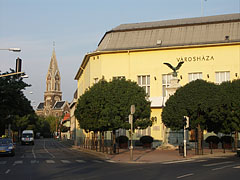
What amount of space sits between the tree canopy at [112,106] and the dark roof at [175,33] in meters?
17.9

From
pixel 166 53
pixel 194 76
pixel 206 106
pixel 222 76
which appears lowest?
pixel 206 106

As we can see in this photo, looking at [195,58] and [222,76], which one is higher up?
[195,58]

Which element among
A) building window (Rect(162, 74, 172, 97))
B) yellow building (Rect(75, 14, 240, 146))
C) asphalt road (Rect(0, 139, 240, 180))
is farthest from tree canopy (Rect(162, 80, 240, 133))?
building window (Rect(162, 74, 172, 97))

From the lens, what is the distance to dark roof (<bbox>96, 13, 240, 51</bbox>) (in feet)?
177

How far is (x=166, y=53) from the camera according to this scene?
55.7 metres

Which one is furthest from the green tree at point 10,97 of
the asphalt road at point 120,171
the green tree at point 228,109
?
the green tree at point 228,109

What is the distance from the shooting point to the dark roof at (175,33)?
5381 cm

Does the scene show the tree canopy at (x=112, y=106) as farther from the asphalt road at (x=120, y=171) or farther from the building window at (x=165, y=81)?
the building window at (x=165, y=81)

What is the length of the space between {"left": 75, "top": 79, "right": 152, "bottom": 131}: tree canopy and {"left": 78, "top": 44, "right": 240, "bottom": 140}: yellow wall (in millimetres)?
15726

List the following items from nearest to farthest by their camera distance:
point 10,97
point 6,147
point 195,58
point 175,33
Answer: point 6,147 → point 10,97 → point 195,58 → point 175,33

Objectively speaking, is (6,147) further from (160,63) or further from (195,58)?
(195,58)

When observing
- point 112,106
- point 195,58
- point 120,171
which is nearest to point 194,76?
point 195,58

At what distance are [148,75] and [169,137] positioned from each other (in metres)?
15.2

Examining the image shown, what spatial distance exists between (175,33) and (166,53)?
321 cm
